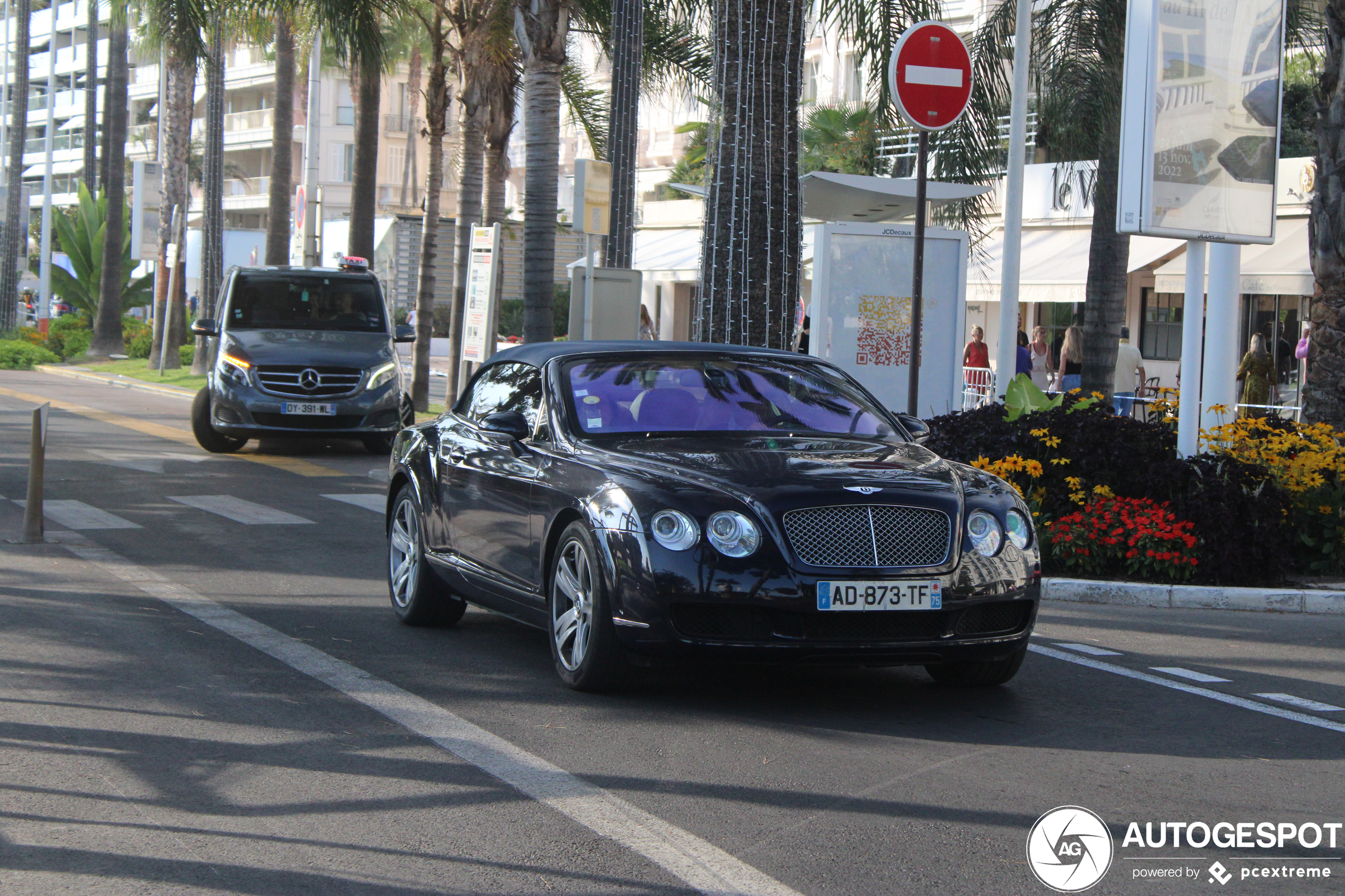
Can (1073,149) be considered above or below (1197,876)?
above

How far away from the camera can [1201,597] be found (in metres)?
9.52

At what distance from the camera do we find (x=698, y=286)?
45.1 ft

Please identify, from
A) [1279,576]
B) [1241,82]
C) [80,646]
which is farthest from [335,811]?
[1241,82]

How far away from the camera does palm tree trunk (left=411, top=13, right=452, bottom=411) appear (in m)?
24.6

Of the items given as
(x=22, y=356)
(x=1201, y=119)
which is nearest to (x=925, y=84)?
(x=1201, y=119)

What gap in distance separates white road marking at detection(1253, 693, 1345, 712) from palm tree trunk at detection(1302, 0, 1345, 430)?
495 centimetres

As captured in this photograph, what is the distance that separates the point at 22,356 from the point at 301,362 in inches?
933

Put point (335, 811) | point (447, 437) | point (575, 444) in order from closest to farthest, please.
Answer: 1. point (335, 811)
2. point (575, 444)
3. point (447, 437)

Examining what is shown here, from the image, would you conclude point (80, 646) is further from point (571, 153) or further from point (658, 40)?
point (571, 153)

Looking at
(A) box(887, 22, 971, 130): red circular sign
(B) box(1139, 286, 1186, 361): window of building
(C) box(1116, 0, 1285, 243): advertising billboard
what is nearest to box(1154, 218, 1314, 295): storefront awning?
(B) box(1139, 286, 1186, 361): window of building

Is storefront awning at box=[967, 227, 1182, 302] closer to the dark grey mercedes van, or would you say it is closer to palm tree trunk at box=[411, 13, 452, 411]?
palm tree trunk at box=[411, 13, 452, 411]

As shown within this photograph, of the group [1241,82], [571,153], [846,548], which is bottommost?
[846,548]

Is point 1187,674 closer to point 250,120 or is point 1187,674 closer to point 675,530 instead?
point 675,530

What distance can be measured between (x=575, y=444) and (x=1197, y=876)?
3324 mm
